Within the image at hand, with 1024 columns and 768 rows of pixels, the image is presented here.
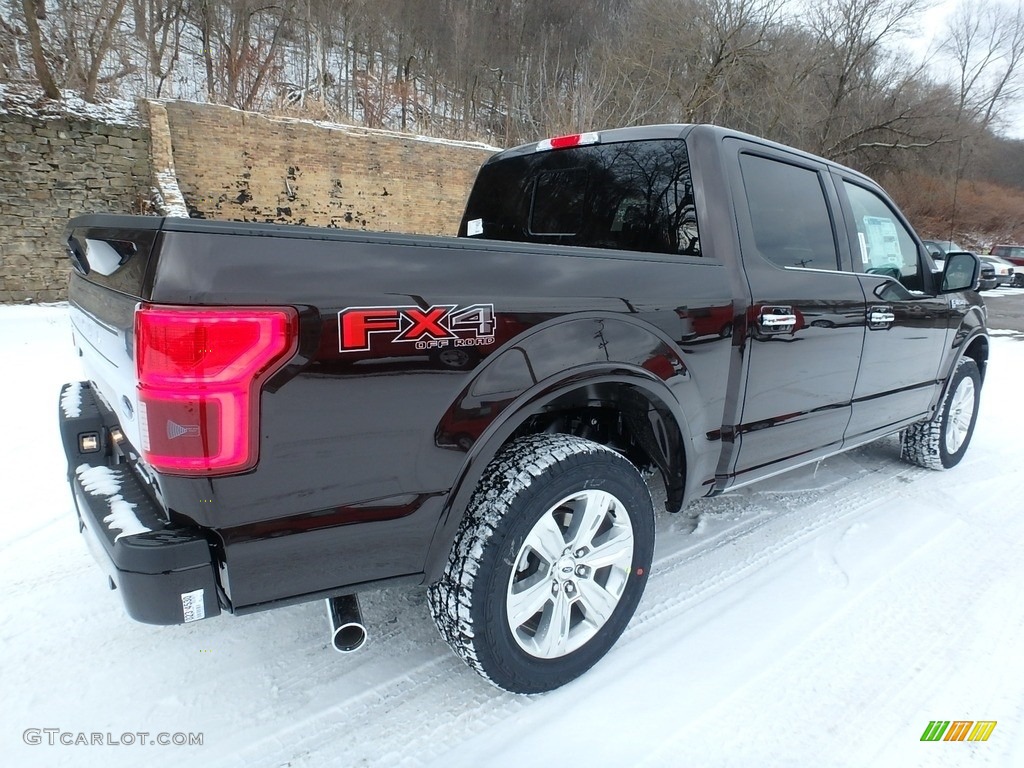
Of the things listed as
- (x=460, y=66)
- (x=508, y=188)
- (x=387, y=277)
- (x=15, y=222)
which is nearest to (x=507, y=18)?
(x=460, y=66)

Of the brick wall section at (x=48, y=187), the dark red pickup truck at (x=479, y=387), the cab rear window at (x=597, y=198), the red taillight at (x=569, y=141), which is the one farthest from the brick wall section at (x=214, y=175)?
the red taillight at (x=569, y=141)

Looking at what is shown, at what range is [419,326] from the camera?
1.56 meters

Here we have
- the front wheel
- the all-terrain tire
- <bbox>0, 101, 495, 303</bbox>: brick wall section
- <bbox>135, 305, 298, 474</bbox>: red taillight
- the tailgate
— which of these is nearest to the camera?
<bbox>135, 305, 298, 474</bbox>: red taillight

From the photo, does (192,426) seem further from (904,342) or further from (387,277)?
(904,342)

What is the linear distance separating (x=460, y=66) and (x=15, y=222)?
18.2m

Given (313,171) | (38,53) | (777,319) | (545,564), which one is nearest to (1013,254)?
(313,171)

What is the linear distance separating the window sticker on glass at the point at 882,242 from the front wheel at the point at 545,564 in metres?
2.21

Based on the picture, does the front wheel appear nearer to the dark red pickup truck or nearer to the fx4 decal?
the dark red pickup truck

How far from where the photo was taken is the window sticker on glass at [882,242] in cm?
333

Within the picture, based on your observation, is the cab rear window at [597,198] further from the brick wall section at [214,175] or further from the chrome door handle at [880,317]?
the brick wall section at [214,175]

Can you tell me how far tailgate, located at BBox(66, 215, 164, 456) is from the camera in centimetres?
144

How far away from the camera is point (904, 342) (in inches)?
134

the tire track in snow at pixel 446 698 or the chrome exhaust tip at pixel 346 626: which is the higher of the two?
the chrome exhaust tip at pixel 346 626

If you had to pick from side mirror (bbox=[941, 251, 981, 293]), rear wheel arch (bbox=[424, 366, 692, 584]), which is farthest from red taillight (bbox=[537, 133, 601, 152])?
side mirror (bbox=[941, 251, 981, 293])
